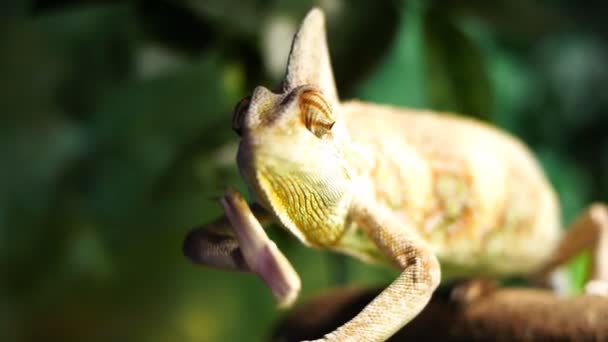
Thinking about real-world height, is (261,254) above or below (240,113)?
below

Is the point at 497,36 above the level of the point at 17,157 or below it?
below

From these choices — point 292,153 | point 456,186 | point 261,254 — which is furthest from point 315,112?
point 456,186

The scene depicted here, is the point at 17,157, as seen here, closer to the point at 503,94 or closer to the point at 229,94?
the point at 229,94

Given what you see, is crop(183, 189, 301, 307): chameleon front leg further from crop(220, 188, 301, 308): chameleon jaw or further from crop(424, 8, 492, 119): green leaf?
crop(424, 8, 492, 119): green leaf

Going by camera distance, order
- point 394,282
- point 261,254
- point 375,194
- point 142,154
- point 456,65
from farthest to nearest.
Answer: point 142,154 → point 456,65 → point 375,194 → point 394,282 → point 261,254

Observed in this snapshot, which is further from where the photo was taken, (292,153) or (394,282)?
(394,282)

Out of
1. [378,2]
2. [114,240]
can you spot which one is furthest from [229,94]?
[114,240]

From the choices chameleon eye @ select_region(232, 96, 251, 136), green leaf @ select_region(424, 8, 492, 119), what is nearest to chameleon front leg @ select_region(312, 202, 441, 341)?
chameleon eye @ select_region(232, 96, 251, 136)

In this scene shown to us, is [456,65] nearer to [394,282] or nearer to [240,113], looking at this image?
[394,282]
